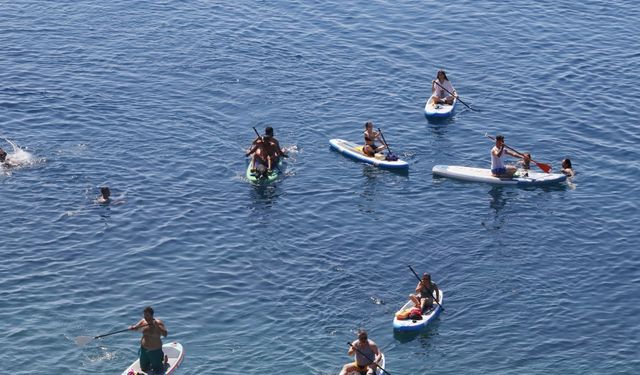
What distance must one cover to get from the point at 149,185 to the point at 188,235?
18.7 feet

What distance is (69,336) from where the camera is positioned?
153ft

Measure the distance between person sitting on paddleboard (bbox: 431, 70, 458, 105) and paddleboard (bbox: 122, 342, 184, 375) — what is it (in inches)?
1152

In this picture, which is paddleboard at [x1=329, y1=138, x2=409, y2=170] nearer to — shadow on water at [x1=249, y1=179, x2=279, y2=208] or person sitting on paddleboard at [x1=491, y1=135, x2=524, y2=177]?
person sitting on paddleboard at [x1=491, y1=135, x2=524, y2=177]

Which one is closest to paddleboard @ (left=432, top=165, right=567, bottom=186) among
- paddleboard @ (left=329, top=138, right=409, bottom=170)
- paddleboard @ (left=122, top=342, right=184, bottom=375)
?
paddleboard @ (left=329, top=138, right=409, bottom=170)

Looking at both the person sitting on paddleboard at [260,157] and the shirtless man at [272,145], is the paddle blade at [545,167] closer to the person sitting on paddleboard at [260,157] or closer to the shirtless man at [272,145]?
the shirtless man at [272,145]

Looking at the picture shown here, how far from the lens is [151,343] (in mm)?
43094

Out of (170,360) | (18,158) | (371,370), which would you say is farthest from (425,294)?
(18,158)

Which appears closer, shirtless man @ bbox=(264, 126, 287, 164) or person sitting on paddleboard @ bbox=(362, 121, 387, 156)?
shirtless man @ bbox=(264, 126, 287, 164)

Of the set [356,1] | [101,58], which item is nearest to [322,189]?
[101,58]

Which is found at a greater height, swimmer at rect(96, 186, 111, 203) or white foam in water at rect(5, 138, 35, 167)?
white foam in water at rect(5, 138, 35, 167)

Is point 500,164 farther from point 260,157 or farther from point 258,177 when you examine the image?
point 258,177

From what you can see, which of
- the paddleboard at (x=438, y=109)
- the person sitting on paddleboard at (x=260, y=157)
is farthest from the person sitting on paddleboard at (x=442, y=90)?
the person sitting on paddleboard at (x=260, y=157)

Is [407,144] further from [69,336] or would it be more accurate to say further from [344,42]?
[69,336]

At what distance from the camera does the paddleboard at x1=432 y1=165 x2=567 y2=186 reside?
60.6m
